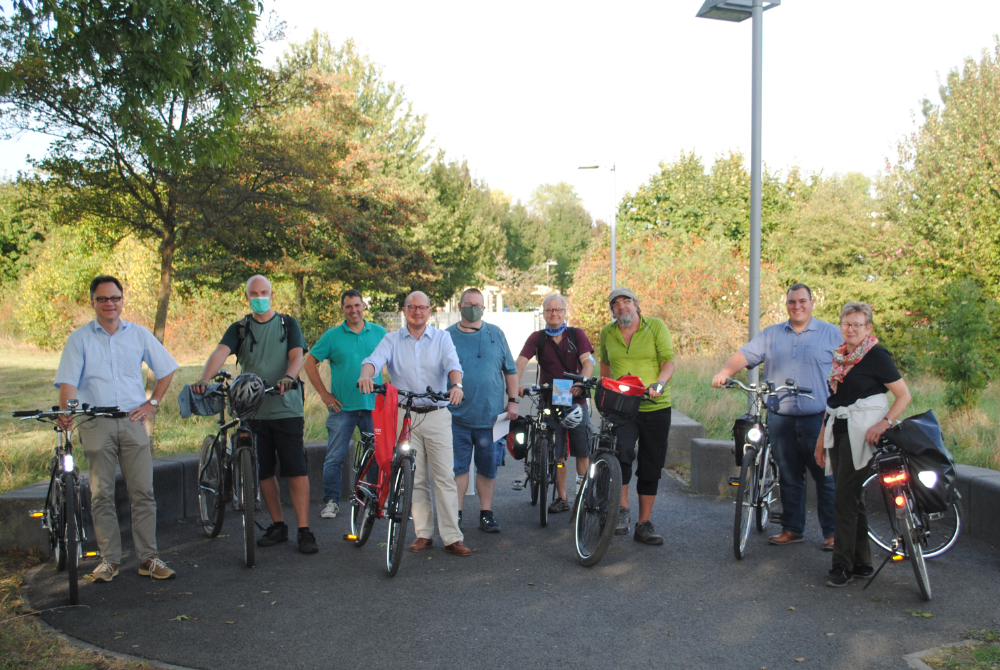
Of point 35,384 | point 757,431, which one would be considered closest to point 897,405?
point 757,431

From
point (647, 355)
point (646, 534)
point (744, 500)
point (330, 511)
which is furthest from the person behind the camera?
point (330, 511)

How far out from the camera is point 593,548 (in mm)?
5934

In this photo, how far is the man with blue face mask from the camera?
22.6ft

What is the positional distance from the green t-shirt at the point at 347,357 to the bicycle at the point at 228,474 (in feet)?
4.24

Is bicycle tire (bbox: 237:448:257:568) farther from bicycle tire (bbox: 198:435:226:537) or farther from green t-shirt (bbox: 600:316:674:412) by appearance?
green t-shirt (bbox: 600:316:674:412)

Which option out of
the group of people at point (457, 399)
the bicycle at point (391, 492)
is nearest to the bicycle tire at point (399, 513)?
the bicycle at point (391, 492)

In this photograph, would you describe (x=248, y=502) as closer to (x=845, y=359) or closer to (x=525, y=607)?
(x=525, y=607)

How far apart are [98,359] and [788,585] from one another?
4.66 meters

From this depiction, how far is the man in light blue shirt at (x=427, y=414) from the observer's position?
6289 mm

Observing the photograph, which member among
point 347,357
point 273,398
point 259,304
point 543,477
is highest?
point 259,304

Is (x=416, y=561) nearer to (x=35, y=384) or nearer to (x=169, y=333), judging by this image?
(x=35, y=384)

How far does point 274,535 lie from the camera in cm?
654

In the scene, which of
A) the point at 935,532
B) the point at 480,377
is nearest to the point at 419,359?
the point at 480,377

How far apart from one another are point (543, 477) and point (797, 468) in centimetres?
200
